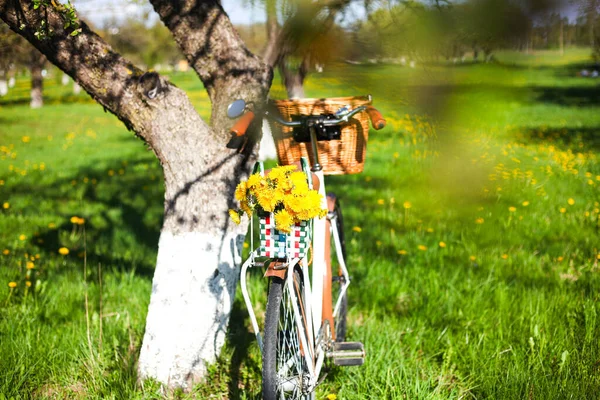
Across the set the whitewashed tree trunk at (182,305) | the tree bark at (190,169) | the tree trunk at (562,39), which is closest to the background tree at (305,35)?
the tree trunk at (562,39)

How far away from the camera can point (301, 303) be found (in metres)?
2.27

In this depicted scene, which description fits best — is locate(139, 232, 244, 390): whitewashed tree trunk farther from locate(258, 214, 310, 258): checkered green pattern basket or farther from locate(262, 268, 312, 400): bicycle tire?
locate(258, 214, 310, 258): checkered green pattern basket

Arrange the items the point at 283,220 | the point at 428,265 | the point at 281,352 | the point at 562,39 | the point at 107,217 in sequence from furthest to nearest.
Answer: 1. the point at 107,217
2. the point at 428,265
3. the point at 281,352
4. the point at 283,220
5. the point at 562,39

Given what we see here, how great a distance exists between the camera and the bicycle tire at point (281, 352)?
1.97 metres

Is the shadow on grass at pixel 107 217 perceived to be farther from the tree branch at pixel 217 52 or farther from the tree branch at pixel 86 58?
the tree branch at pixel 217 52

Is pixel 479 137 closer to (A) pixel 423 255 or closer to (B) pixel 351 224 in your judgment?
(A) pixel 423 255

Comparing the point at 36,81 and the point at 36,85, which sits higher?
the point at 36,81

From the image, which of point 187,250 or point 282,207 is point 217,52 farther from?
point 282,207

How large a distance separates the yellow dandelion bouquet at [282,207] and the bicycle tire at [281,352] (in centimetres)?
14

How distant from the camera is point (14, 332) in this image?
2988 millimetres

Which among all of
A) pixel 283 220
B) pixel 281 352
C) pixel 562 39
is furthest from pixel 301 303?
pixel 562 39

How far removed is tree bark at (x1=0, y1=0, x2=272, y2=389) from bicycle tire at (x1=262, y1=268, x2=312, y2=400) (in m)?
0.49

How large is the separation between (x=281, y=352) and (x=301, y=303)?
0.20 m

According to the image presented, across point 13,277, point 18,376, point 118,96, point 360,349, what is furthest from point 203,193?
point 13,277
